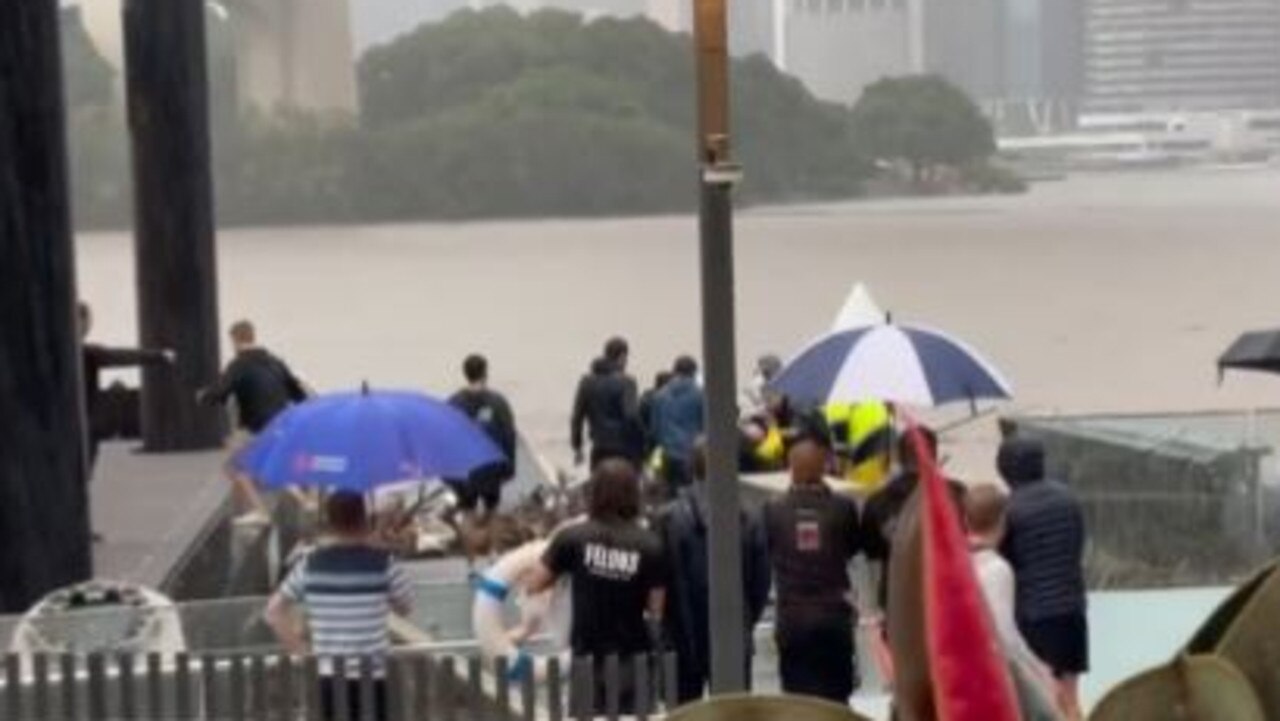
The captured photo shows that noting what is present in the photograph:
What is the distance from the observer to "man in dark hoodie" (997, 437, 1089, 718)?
6.75 m

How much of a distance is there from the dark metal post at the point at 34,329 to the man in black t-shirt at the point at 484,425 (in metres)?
2.59

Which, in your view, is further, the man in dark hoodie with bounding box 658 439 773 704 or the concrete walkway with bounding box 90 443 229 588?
the concrete walkway with bounding box 90 443 229 588

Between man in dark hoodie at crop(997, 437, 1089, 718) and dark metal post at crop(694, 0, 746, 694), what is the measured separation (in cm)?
147

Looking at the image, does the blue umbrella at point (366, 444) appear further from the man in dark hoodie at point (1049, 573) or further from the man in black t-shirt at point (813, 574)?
the man in dark hoodie at point (1049, 573)

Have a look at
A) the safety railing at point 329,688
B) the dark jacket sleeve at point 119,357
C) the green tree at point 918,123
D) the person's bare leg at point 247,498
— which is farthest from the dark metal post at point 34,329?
the green tree at point 918,123

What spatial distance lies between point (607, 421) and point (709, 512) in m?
8.19

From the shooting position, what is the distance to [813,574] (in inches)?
251

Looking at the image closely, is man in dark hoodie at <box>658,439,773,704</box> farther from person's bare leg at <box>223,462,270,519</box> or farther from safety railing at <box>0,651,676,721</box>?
person's bare leg at <box>223,462,270,519</box>

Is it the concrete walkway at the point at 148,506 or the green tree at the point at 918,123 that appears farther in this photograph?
the green tree at the point at 918,123

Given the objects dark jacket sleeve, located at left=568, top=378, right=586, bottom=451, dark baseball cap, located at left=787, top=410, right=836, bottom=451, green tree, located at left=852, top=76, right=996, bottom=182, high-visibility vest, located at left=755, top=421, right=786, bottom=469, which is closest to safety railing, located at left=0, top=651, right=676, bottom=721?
dark baseball cap, located at left=787, top=410, right=836, bottom=451

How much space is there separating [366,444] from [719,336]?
2886mm

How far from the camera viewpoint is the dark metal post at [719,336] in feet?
15.9

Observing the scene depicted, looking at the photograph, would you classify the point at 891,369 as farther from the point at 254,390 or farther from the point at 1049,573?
the point at 254,390

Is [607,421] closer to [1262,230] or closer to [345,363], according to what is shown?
[345,363]
